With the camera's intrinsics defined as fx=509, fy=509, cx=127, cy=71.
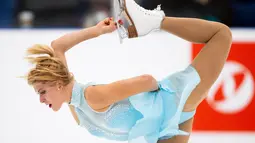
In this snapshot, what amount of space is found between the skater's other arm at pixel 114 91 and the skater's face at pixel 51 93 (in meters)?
0.15

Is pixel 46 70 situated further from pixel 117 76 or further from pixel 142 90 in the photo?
pixel 117 76

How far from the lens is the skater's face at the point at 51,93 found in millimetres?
2680

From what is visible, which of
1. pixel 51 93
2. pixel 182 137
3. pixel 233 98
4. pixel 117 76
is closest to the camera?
pixel 51 93

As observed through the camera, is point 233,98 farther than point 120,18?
Yes

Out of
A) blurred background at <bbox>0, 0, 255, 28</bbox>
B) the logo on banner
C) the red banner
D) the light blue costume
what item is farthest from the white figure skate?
blurred background at <bbox>0, 0, 255, 28</bbox>

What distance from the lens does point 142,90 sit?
268cm

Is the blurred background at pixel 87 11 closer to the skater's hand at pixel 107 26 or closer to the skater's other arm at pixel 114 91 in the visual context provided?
the skater's hand at pixel 107 26

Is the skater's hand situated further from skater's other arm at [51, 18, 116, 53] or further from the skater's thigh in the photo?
the skater's thigh

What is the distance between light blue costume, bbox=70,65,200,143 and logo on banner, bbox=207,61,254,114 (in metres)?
1.31

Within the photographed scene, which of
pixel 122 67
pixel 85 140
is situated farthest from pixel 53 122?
pixel 122 67

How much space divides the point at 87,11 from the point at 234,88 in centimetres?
149

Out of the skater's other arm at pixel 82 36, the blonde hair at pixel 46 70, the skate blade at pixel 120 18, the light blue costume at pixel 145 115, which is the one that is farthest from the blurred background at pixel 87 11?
the blonde hair at pixel 46 70

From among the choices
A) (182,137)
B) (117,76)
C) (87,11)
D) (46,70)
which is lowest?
(117,76)

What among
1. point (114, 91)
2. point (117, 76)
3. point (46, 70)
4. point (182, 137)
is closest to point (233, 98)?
point (117, 76)
